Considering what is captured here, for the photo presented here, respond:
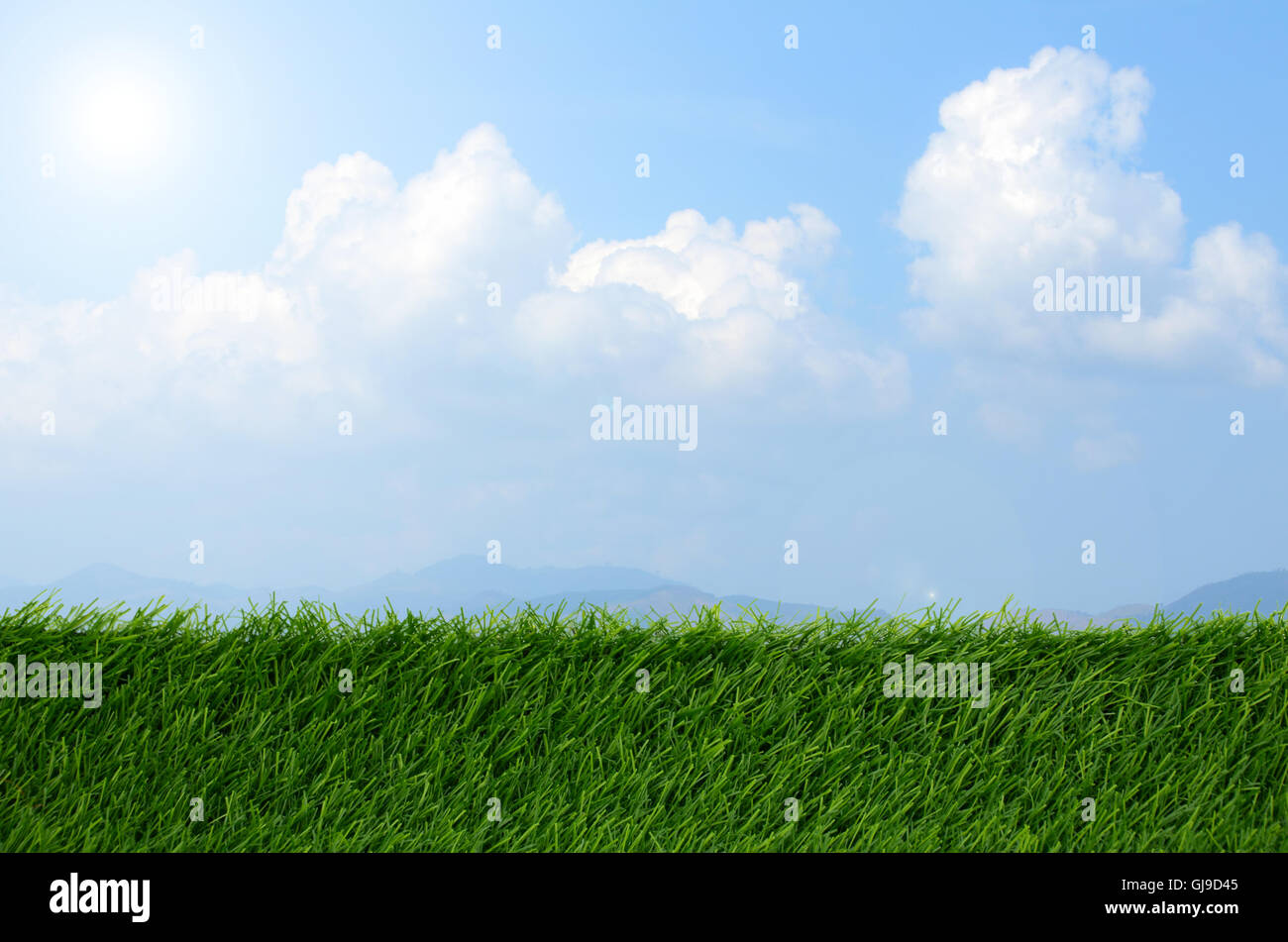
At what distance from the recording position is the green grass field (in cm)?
396

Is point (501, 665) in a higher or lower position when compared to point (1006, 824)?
higher

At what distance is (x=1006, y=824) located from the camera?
4027 millimetres

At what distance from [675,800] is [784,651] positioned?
1.09m

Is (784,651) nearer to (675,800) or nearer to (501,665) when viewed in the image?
(675,800)

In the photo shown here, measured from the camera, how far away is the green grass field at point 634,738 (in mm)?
3957

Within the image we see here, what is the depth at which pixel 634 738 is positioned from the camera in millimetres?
4379
